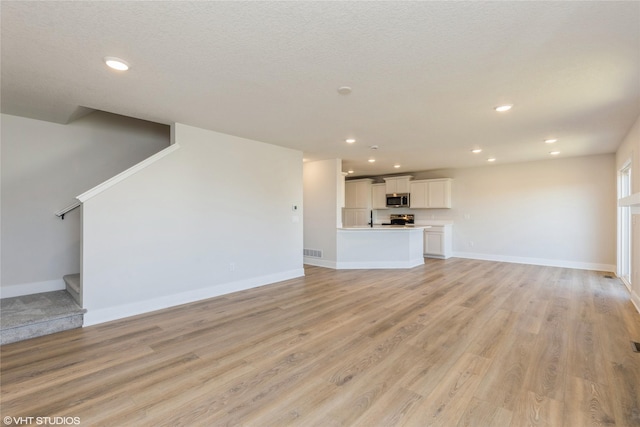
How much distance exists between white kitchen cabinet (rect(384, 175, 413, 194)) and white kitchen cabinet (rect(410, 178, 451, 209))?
0.57 feet

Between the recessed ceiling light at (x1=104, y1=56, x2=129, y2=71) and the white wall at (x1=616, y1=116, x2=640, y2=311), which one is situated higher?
the recessed ceiling light at (x1=104, y1=56, x2=129, y2=71)

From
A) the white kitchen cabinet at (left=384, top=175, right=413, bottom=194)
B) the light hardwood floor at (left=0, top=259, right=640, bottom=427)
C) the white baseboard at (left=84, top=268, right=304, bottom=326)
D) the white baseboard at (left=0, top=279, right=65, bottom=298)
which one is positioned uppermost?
the white kitchen cabinet at (left=384, top=175, right=413, bottom=194)

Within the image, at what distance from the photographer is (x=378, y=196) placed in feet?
30.2

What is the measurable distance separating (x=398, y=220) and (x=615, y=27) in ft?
23.5

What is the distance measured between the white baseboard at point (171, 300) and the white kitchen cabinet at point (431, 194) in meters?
4.92

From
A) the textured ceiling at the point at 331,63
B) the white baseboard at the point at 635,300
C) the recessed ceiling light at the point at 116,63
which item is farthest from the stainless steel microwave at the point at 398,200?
the recessed ceiling light at the point at 116,63

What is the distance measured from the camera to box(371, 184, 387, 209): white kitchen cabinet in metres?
9.11

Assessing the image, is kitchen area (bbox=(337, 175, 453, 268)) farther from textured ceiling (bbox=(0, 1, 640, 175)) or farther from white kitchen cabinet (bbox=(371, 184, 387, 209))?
textured ceiling (bbox=(0, 1, 640, 175))

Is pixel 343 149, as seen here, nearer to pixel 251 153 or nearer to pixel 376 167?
pixel 251 153

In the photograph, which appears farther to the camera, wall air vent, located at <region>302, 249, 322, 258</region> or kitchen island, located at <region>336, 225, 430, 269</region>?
wall air vent, located at <region>302, 249, 322, 258</region>

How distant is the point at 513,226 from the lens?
720 centimetres

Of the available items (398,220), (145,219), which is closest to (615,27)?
(145,219)

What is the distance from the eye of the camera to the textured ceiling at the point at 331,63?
5.75ft

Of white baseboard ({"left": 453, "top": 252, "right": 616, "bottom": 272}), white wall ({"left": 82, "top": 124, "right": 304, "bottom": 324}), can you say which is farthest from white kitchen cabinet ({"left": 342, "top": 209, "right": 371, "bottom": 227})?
white wall ({"left": 82, "top": 124, "right": 304, "bottom": 324})
